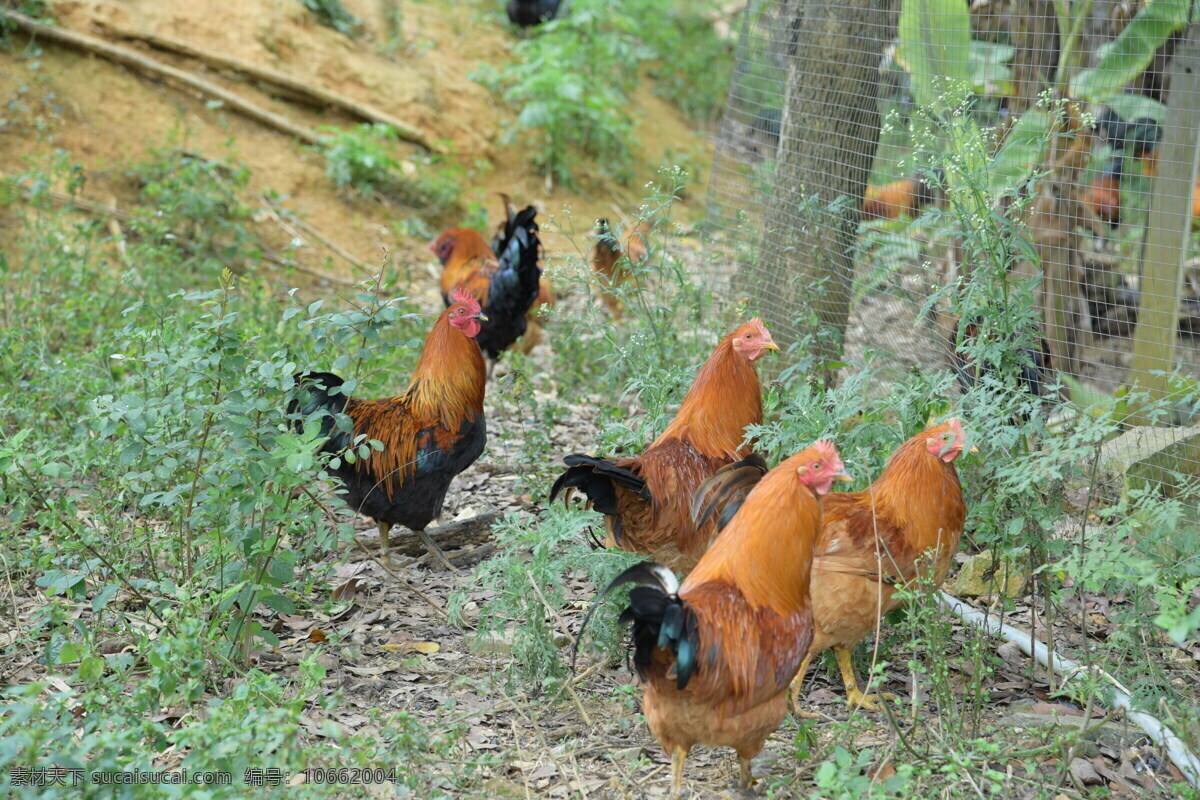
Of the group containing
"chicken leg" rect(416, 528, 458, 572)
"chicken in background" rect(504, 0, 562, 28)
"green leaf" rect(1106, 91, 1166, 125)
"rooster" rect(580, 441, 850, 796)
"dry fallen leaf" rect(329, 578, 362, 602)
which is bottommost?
"dry fallen leaf" rect(329, 578, 362, 602)

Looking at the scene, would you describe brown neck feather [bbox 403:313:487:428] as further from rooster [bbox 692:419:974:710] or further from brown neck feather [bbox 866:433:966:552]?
brown neck feather [bbox 866:433:966:552]

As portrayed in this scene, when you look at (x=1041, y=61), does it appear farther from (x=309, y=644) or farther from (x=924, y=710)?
(x=309, y=644)

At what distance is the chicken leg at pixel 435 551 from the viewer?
5297 mm

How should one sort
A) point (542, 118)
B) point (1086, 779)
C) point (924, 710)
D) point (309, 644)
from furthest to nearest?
1. point (542, 118)
2. point (309, 644)
3. point (924, 710)
4. point (1086, 779)

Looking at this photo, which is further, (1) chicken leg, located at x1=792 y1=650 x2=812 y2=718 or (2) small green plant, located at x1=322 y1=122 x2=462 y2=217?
(2) small green plant, located at x1=322 y1=122 x2=462 y2=217

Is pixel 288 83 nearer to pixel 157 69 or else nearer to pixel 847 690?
pixel 157 69

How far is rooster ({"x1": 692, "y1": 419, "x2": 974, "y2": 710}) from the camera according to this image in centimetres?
389

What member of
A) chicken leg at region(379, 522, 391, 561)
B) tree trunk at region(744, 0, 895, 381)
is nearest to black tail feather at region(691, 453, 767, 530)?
tree trunk at region(744, 0, 895, 381)

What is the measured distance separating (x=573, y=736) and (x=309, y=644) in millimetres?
1402

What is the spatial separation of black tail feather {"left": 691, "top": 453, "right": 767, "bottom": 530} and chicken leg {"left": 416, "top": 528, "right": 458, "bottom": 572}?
1805mm

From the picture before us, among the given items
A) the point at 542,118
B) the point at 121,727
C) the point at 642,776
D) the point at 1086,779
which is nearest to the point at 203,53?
the point at 542,118

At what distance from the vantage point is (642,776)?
11.8 ft

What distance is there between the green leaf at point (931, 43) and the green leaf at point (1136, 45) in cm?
78

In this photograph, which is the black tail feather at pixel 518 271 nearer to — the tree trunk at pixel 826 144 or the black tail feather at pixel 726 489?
the tree trunk at pixel 826 144
